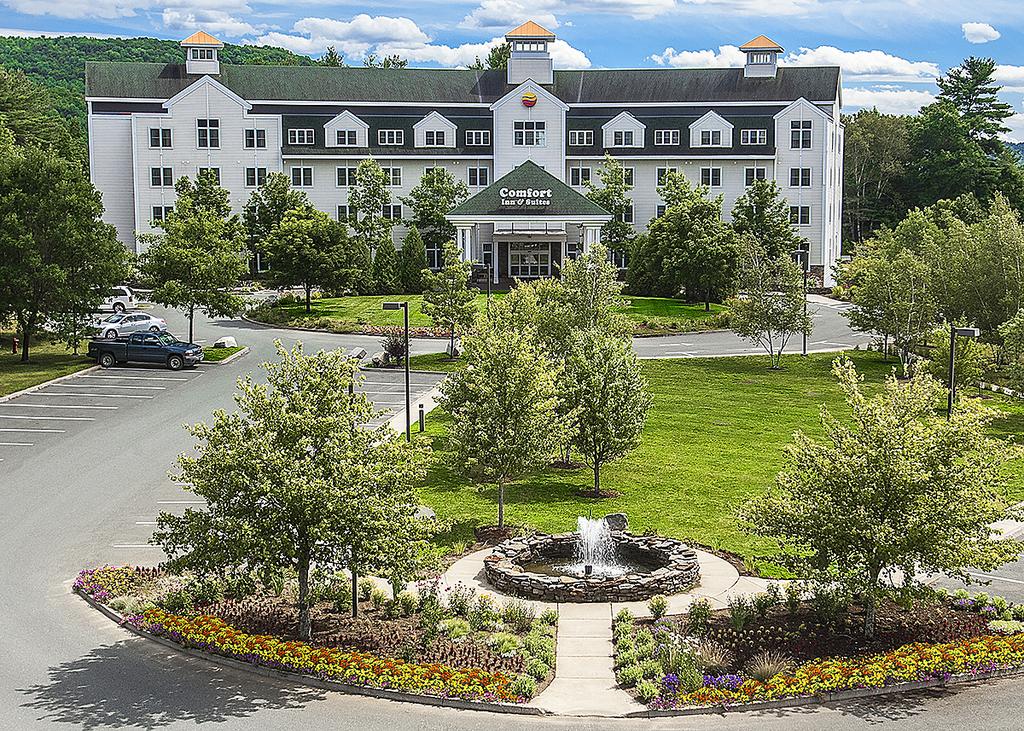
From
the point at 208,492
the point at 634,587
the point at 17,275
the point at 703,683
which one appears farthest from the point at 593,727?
the point at 17,275

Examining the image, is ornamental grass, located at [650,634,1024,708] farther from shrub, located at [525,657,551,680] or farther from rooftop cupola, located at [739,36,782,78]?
rooftop cupola, located at [739,36,782,78]

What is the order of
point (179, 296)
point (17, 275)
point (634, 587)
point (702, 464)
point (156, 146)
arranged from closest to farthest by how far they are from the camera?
1. point (634, 587)
2. point (702, 464)
3. point (17, 275)
4. point (179, 296)
5. point (156, 146)

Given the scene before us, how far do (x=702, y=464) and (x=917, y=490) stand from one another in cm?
1618

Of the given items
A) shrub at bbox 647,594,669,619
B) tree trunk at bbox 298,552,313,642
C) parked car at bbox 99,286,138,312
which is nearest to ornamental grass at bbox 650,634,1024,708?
shrub at bbox 647,594,669,619

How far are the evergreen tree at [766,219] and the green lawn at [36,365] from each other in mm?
45164

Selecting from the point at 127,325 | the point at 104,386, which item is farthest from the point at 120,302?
the point at 104,386

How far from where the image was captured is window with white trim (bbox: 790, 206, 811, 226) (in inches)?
3578

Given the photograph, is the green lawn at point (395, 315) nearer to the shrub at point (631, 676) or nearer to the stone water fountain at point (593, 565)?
the stone water fountain at point (593, 565)

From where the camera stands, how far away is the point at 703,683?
71.3 feet

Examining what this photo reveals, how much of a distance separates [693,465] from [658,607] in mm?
14495

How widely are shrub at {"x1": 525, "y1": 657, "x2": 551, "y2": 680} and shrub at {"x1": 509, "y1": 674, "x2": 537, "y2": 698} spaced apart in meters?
0.53

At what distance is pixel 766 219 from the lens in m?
84.5

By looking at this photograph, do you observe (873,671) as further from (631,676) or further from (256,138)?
(256,138)

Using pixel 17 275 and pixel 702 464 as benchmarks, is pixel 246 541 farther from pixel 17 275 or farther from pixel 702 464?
pixel 17 275
